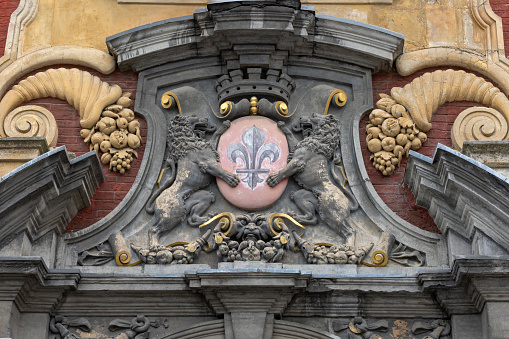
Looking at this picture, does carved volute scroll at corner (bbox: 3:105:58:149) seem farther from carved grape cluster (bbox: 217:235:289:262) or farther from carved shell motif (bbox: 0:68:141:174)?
carved grape cluster (bbox: 217:235:289:262)

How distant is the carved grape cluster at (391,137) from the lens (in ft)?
27.8

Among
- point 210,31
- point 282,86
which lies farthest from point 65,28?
point 282,86

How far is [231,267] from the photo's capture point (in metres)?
8.07

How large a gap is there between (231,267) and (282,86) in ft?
5.03

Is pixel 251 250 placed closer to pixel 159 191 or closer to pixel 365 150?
pixel 159 191

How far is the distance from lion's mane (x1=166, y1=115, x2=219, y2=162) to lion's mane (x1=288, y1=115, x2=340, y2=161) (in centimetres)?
70

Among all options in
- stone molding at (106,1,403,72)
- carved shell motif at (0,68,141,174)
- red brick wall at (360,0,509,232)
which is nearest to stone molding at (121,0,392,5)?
stone molding at (106,1,403,72)

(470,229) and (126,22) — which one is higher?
(126,22)

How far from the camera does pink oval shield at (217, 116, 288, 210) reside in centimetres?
834

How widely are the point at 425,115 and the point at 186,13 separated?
212cm

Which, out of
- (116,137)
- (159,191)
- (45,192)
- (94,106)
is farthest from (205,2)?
(45,192)

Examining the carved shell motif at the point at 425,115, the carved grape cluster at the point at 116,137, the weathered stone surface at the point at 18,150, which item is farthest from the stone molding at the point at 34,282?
the carved shell motif at the point at 425,115

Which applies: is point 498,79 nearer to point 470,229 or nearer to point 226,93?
point 470,229

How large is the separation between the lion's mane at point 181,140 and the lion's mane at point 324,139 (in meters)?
0.70
